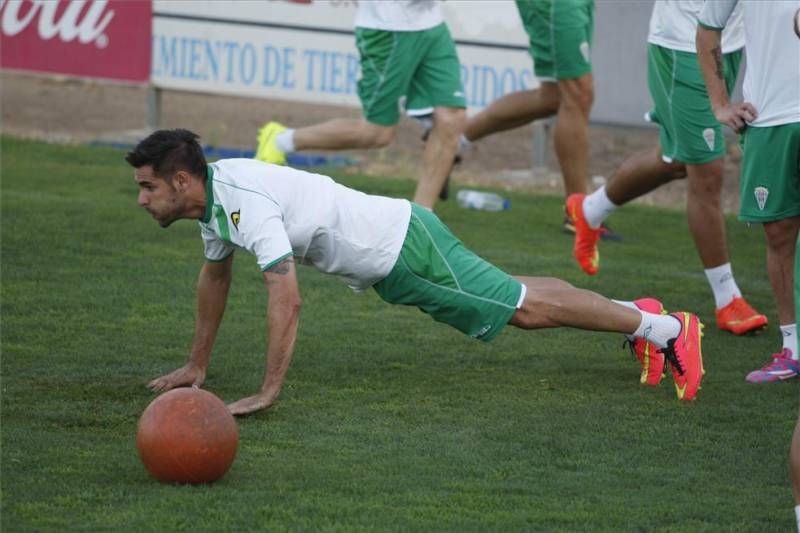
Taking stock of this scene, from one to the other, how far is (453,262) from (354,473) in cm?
128

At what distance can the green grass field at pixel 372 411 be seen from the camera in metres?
4.91

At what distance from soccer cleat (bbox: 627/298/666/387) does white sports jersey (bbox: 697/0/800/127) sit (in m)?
0.91

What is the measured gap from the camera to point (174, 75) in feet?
44.3

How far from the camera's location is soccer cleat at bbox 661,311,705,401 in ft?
21.0

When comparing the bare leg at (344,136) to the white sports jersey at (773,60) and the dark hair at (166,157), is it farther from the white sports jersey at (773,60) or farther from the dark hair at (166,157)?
the dark hair at (166,157)

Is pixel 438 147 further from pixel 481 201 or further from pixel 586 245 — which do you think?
pixel 586 245

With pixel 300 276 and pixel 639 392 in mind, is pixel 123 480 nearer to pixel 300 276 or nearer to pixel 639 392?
pixel 639 392

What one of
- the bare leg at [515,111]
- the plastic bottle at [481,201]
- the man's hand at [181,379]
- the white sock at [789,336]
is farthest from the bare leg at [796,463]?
the plastic bottle at [481,201]

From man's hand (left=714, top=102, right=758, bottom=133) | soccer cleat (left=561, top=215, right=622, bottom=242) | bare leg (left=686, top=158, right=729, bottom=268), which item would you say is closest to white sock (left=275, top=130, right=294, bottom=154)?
soccer cleat (left=561, top=215, right=622, bottom=242)

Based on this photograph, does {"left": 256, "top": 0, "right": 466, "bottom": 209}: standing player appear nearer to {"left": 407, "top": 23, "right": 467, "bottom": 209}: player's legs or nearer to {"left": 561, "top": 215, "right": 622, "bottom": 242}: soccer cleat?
{"left": 407, "top": 23, "right": 467, "bottom": 209}: player's legs

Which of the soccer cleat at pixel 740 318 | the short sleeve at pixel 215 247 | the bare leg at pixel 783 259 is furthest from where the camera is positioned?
the soccer cleat at pixel 740 318

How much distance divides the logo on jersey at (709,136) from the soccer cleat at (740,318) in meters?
0.81

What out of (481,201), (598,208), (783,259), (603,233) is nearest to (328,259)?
(783,259)

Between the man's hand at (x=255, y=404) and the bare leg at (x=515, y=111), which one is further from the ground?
the man's hand at (x=255, y=404)
